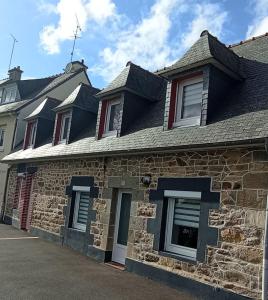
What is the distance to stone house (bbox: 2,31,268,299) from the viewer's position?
6551 millimetres

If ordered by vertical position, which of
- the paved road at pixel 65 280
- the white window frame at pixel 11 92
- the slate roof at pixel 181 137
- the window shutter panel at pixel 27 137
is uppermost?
the white window frame at pixel 11 92

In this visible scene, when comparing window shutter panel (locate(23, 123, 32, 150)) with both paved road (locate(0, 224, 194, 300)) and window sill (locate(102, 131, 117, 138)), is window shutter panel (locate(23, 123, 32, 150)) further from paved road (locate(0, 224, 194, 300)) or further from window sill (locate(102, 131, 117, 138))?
paved road (locate(0, 224, 194, 300))

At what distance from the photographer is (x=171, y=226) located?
810cm

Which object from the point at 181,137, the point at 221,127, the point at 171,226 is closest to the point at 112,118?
the point at 181,137

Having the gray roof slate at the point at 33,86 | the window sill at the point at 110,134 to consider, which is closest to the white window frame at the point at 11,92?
the gray roof slate at the point at 33,86

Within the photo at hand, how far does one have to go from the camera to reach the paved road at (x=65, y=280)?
21.9 ft

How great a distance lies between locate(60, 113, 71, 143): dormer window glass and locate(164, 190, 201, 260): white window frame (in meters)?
6.44

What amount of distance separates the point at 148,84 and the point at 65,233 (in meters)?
5.21

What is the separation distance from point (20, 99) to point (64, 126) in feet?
25.0

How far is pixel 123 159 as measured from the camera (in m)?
9.51

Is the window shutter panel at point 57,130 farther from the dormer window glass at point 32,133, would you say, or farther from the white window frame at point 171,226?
the white window frame at point 171,226

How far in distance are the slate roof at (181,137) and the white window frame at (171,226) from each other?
971 millimetres

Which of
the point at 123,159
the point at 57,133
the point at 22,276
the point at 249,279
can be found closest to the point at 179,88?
the point at 123,159

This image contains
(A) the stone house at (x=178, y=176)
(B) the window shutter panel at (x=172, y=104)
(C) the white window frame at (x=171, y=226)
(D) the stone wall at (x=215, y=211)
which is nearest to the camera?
(D) the stone wall at (x=215, y=211)
